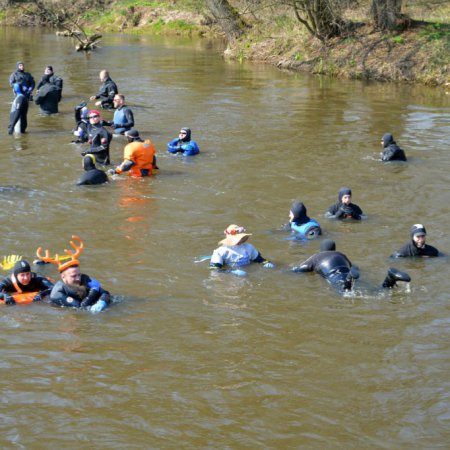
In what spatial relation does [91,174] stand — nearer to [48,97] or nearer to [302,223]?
[302,223]

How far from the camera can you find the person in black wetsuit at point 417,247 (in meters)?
13.3

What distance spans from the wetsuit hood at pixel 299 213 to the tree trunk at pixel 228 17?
1117 inches

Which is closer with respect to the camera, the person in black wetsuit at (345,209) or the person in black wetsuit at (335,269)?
the person in black wetsuit at (335,269)

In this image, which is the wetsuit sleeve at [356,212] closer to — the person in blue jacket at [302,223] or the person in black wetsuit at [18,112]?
the person in blue jacket at [302,223]

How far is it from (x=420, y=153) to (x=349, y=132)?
306 centimetres

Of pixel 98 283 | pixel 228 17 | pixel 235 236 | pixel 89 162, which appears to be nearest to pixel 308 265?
pixel 235 236

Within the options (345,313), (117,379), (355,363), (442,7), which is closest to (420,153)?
(345,313)

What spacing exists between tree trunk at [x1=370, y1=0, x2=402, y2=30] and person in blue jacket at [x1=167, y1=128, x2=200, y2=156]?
1743 cm

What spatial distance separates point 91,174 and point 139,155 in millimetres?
1226

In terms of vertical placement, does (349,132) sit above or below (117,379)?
above

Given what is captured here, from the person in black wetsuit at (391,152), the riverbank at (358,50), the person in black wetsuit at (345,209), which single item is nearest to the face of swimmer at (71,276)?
the person in black wetsuit at (345,209)

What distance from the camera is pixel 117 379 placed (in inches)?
372

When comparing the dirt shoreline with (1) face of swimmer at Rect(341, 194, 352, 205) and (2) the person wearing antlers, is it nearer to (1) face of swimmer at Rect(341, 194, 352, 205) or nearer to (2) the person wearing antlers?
(1) face of swimmer at Rect(341, 194, 352, 205)

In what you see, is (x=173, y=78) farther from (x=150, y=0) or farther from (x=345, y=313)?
(x=150, y=0)
